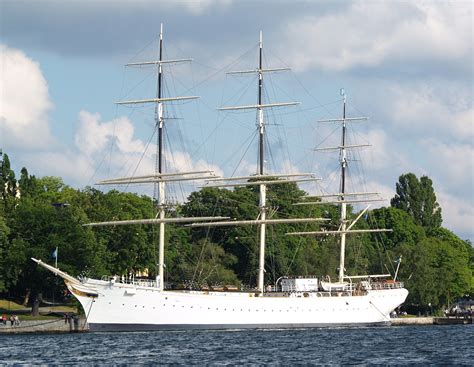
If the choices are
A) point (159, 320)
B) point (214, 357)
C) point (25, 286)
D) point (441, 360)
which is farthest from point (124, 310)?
point (441, 360)

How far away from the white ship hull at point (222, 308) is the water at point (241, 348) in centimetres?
227

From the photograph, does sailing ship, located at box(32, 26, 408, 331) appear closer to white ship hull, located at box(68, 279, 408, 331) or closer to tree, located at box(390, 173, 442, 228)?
white ship hull, located at box(68, 279, 408, 331)

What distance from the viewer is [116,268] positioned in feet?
404

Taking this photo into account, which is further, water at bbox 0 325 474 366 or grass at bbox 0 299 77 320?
grass at bbox 0 299 77 320

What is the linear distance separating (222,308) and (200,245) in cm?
2574

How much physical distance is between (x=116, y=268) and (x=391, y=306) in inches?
1152

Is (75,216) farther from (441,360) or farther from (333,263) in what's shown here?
(441,360)

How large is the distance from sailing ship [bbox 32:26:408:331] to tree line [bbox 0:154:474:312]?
495cm

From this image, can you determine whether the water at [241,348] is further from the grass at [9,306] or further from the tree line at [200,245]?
the grass at [9,306]

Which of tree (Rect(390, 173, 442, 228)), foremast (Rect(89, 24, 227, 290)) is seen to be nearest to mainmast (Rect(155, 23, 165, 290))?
foremast (Rect(89, 24, 227, 290))

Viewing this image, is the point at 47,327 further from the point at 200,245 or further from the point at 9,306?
the point at 200,245

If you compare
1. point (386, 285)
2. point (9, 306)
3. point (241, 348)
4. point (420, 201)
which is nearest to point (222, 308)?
point (9, 306)

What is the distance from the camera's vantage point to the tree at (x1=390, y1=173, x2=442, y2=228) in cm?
17800

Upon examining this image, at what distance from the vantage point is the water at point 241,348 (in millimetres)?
73062
